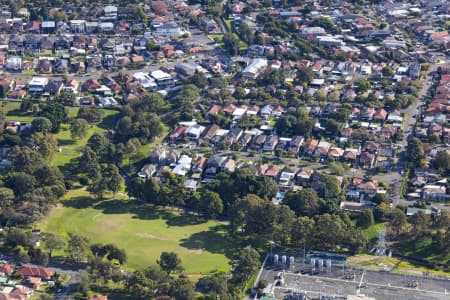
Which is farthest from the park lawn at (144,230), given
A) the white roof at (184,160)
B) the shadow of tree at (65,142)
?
the shadow of tree at (65,142)

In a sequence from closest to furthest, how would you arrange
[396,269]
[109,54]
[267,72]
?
[396,269]
[267,72]
[109,54]

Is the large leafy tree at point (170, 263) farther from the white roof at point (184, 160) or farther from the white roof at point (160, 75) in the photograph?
the white roof at point (160, 75)

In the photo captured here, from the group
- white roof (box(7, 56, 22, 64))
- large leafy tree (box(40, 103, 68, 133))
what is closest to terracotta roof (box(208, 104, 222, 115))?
large leafy tree (box(40, 103, 68, 133))

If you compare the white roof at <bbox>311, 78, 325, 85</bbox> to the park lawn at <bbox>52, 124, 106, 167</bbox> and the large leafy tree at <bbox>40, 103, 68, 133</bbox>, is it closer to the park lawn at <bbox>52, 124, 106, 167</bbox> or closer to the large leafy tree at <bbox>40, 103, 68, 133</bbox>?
the park lawn at <bbox>52, 124, 106, 167</bbox>

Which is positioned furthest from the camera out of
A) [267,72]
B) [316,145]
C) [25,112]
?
[267,72]

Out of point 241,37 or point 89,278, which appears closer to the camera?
point 89,278

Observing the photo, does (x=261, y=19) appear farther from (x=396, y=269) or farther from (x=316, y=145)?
(x=396, y=269)

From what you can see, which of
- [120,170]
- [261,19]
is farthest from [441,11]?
[120,170]
